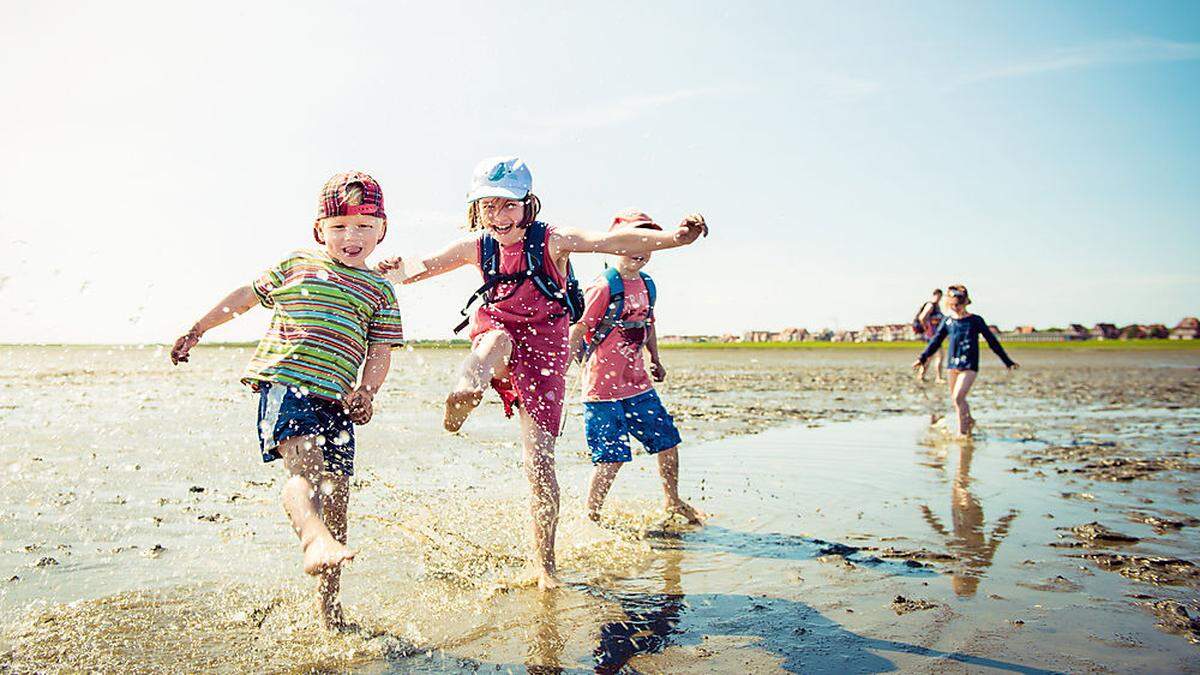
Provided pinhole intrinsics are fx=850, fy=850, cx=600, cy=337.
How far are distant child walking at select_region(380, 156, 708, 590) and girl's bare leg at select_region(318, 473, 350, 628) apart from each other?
63 centimetres

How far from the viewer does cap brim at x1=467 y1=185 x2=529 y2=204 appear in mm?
4031

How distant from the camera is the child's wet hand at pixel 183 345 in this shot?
12.0 feet

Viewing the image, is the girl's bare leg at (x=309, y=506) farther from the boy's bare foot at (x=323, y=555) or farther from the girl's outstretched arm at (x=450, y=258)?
the girl's outstretched arm at (x=450, y=258)

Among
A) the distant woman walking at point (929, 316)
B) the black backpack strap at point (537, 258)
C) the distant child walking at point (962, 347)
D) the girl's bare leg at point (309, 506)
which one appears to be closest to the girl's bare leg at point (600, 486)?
the black backpack strap at point (537, 258)

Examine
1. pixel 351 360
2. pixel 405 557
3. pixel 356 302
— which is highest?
pixel 356 302

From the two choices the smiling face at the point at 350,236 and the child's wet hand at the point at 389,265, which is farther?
the child's wet hand at the point at 389,265

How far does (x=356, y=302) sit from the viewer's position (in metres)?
3.57

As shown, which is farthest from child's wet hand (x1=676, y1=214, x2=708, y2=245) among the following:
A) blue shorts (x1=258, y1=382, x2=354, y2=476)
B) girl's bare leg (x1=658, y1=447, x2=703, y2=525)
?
girl's bare leg (x1=658, y1=447, x2=703, y2=525)

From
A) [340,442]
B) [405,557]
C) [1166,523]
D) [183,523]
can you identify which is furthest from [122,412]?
[1166,523]

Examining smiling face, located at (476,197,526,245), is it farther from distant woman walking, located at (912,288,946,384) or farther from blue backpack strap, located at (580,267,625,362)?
distant woman walking, located at (912,288,946,384)

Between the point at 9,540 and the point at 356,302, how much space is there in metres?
3.06

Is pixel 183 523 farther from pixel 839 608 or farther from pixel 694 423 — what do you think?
pixel 694 423

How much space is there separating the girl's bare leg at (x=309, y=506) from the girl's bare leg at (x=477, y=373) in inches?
27.0

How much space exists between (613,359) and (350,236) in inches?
103
